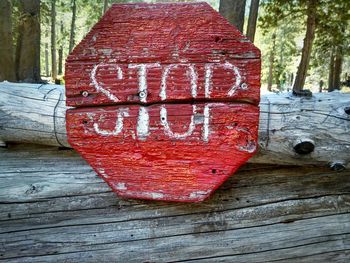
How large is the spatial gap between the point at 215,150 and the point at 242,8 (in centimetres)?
590

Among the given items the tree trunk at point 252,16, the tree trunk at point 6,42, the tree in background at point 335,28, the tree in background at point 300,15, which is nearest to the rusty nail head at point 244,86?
the tree trunk at point 6,42

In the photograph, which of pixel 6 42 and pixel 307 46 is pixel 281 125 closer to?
pixel 6 42

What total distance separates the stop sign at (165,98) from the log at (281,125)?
0.77 ft

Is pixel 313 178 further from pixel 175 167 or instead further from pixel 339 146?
pixel 175 167

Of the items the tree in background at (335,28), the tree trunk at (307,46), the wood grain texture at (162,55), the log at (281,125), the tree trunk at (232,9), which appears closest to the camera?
the wood grain texture at (162,55)

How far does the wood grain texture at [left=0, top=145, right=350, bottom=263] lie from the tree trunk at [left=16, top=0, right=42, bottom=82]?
7305 millimetres

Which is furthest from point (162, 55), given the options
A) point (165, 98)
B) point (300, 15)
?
point (300, 15)

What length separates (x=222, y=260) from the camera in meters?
1.54

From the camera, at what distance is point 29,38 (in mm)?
8438

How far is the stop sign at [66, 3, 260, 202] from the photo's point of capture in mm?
1275

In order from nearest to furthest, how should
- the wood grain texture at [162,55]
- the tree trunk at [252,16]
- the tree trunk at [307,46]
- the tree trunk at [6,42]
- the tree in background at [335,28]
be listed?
the wood grain texture at [162,55] → the tree trunk at [6,42] → the tree trunk at [252,16] → the tree trunk at [307,46] → the tree in background at [335,28]

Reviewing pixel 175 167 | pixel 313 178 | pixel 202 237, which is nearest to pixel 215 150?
pixel 175 167

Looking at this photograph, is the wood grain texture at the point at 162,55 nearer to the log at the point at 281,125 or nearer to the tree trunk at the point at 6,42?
the log at the point at 281,125

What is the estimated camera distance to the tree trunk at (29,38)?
8.18 meters
